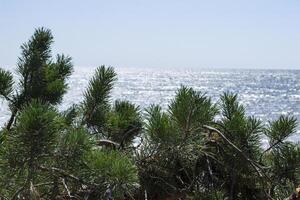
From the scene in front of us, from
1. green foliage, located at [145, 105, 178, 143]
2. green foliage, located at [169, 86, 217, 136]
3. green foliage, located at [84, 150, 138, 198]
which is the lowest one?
green foliage, located at [84, 150, 138, 198]

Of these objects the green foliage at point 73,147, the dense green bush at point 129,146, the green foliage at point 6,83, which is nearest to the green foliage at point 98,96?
the dense green bush at point 129,146

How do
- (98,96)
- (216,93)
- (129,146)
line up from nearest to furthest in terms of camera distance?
(129,146)
(98,96)
(216,93)

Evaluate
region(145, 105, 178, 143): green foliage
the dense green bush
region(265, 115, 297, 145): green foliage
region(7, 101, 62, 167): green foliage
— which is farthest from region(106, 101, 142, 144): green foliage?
region(7, 101, 62, 167): green foliage

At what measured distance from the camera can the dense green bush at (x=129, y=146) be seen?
1.39 metres

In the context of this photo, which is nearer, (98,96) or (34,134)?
(34,134)

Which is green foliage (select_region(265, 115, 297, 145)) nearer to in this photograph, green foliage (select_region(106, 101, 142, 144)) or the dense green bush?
the dense green bush

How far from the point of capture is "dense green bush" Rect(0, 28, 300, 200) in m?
1.39

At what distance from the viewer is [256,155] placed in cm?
196

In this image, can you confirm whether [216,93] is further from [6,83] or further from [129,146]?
[129,146]

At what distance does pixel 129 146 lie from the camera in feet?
6.59

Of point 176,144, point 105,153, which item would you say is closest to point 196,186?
point 176,144

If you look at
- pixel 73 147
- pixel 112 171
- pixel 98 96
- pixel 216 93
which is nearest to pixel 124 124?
pixel 98 96

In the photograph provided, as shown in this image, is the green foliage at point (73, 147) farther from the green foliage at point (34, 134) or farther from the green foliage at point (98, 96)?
the green foliage at point (98, 96)

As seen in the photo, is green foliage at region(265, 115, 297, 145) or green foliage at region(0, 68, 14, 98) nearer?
green foliage at region(265, 115, 297, 145)
